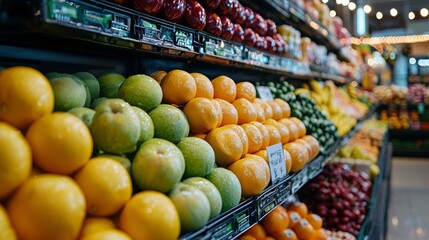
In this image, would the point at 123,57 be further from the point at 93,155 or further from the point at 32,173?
the point at 32,173

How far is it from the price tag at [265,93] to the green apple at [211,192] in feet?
3.81

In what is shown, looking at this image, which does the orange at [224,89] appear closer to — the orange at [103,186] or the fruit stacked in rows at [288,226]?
the fruit stacked in rows at [288,226]

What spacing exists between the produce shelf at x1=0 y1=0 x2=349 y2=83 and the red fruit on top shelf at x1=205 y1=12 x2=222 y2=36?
0.04 m

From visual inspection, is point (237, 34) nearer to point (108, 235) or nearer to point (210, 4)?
point (210, 4)

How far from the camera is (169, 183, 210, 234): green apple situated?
100 centimetres

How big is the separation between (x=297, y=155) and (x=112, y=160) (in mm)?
1158

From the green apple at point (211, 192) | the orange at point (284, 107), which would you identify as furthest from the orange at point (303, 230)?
the green apple at point (211, 192)

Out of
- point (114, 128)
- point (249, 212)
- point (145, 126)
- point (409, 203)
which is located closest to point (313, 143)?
point (249, 212)

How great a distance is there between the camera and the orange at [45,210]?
766 mm

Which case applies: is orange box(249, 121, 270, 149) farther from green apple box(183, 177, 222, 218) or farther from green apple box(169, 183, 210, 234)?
green apple box(169, 183, 210, 234)

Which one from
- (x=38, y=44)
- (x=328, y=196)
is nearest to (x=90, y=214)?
(x=38, y=44)

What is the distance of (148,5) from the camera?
118 cm

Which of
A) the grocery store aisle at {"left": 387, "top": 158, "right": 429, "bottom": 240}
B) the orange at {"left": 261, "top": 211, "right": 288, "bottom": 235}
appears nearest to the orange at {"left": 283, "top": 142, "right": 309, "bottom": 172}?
the orange at {"left": 261, "top": 211, "right": 288, "bottom": 235}

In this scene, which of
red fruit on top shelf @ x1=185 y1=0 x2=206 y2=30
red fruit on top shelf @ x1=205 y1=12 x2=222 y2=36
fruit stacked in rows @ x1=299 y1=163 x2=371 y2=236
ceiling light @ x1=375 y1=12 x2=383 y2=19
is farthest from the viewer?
ceiling light @ x1=375 y1=12 x2=383 y2=19
